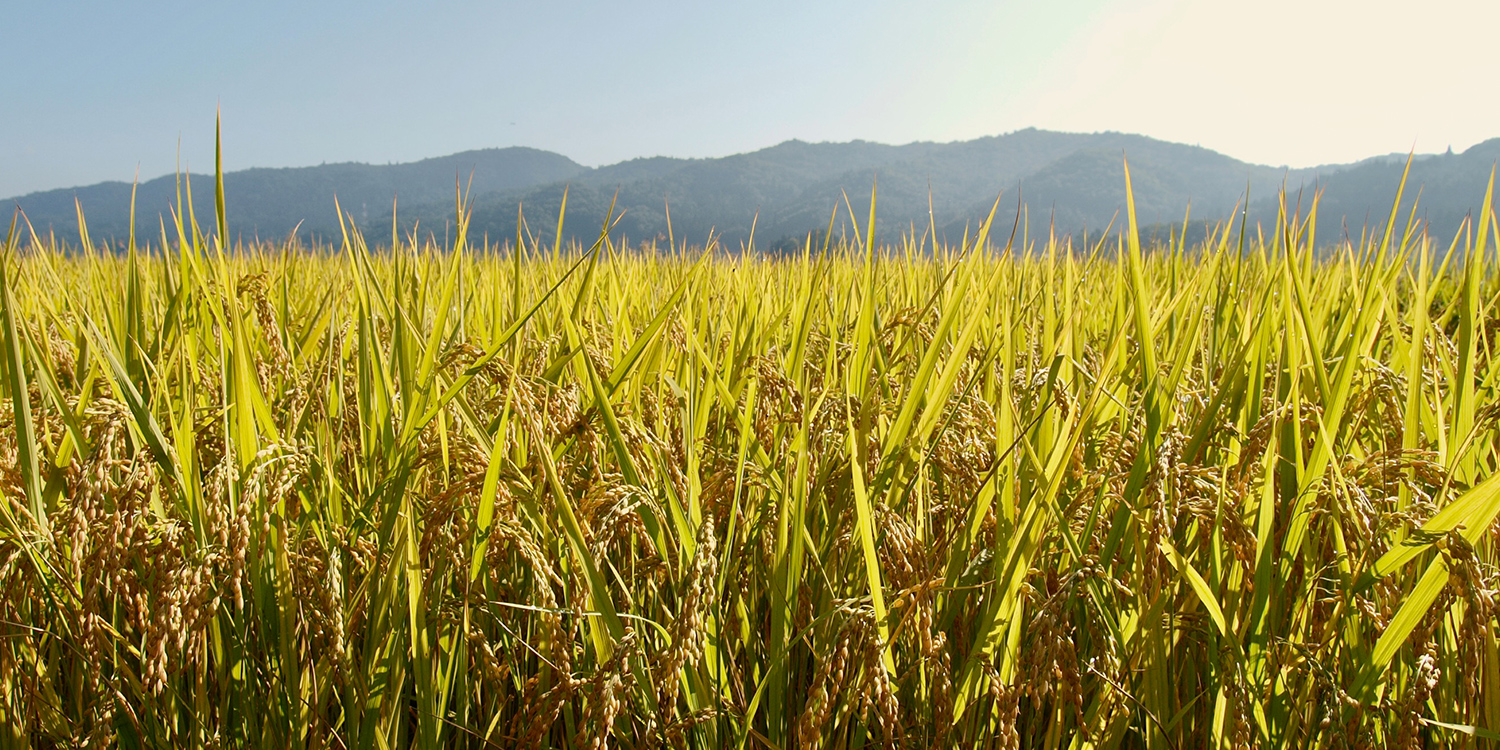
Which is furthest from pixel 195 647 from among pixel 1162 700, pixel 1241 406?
pixel 1241 406

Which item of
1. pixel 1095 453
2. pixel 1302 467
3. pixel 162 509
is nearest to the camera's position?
pixel 1302 467

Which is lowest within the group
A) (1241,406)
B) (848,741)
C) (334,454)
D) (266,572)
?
(848,741)

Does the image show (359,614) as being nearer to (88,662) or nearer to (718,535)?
(88,662)

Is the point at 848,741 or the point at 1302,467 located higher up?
the point at 1302,467

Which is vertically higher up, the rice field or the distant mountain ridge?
the distant mountain ridge

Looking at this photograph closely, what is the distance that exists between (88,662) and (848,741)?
1065 mm

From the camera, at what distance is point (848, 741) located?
1147 mm

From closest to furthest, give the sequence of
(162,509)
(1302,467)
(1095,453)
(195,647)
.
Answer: (195,647), (1302,467), (162,509), (1095,453)

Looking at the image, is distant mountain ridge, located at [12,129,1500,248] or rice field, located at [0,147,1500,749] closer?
rice field, located at [0,147,1500,749]

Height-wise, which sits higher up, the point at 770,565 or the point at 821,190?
the point at 821,190

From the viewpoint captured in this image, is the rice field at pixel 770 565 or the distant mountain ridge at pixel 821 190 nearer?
the rice field at pixel 770 565

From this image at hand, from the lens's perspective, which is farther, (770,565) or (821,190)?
(821,190)

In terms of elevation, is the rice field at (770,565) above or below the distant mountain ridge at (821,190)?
below

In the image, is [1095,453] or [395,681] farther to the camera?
[1095,453]
